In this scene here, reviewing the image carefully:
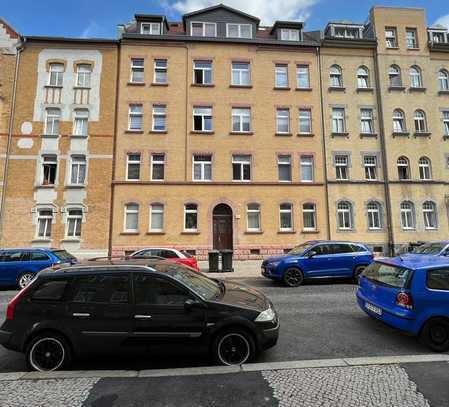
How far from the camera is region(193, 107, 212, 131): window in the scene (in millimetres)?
19891

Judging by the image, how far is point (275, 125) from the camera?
20.2m

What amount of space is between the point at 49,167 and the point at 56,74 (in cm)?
656

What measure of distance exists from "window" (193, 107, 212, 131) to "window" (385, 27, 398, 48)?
14.6 meters

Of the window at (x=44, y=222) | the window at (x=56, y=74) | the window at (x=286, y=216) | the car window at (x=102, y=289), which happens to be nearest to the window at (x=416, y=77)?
the window at (x=286, y=216)

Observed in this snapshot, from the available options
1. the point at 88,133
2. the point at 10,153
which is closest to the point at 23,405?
the point at 88,133

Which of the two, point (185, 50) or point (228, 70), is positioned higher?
point (185, 50)

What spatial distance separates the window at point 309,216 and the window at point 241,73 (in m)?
9.65

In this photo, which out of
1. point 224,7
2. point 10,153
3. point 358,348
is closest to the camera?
point 358,348

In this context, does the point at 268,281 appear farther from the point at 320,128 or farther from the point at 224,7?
the point at 224,7

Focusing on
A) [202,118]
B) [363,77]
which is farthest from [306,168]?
[363,77]

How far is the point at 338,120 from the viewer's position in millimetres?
20812

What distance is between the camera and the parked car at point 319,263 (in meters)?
10.8

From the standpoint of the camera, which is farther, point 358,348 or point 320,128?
point 320,128

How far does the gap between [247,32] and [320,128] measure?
9.04 metres
